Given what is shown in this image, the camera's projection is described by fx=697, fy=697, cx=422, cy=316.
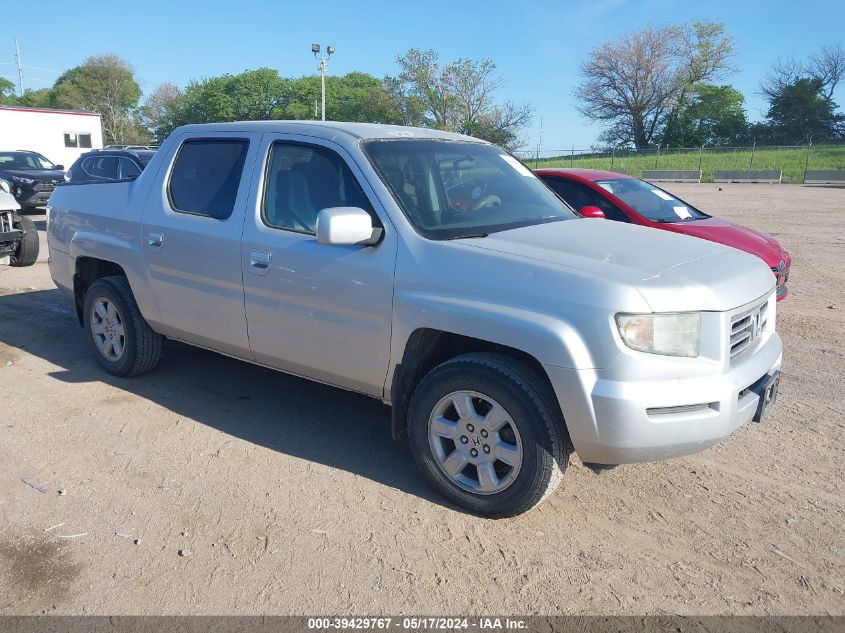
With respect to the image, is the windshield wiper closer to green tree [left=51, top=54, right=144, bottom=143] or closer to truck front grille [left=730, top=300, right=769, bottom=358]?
truck front grille [left=730, top=300, right=769, bottom=358]

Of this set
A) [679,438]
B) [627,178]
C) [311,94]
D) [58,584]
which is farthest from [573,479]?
[311,94]

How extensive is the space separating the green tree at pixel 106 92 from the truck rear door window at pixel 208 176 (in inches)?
3108

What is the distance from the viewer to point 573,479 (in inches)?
152

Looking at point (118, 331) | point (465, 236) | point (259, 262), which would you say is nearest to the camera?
point (465, 236)

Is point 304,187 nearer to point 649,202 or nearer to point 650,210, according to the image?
point 650,210

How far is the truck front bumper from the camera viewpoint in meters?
2.96

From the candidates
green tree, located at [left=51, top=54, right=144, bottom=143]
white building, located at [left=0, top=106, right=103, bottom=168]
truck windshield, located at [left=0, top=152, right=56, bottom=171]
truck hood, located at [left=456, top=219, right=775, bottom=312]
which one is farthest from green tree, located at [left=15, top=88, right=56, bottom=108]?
truck hood, located at [left=456, top=219, right=775, bottom=312]

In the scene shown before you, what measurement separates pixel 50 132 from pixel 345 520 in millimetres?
35682

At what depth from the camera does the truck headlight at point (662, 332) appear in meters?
2.97

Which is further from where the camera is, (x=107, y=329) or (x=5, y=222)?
(x=5, y=222)

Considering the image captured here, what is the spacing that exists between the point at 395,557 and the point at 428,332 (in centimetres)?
109

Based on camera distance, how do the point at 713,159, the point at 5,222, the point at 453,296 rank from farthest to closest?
the point at 713,159 → the point at 5,222 → the point at 453,296

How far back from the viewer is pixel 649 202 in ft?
26.9

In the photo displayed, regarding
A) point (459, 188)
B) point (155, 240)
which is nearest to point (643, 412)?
point (459, 188)
